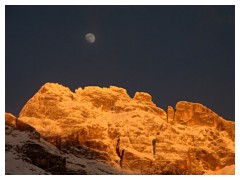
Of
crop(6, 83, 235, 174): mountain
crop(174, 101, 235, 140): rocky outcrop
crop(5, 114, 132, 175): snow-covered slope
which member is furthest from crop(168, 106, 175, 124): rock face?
crop(5, 114, 132, 175): snow-covered slope

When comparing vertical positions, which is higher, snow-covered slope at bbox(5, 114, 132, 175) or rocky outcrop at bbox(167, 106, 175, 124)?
rocky outcrop at bbox(167, 106, 175, 124)

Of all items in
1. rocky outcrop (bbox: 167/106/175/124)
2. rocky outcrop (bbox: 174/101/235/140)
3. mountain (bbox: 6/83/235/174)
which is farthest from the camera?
rocky outcrop (bbox: 167/106/175/124)

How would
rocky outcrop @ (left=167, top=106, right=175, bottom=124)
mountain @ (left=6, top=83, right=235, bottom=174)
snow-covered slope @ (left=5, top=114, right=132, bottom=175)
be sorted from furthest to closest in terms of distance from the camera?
rocky outcrop @ (left=167, top=106, right=175, bottom=124) → mountain @ (left=6, top=83, right=235, bottom=174) → snow-covered slope @ (left=5, top=114, right=132, bottom=175)

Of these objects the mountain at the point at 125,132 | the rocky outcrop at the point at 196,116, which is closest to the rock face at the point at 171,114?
the mountain at the point at 125,132

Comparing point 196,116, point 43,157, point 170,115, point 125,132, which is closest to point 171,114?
point 170,115

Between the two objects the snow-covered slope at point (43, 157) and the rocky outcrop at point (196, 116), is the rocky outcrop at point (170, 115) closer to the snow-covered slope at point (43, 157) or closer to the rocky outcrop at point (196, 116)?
the rocky outcrop at point (196, 116)

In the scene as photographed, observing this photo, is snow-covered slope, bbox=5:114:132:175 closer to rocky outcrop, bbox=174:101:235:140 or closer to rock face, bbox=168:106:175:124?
rock face, bbox=168:106:175:124
